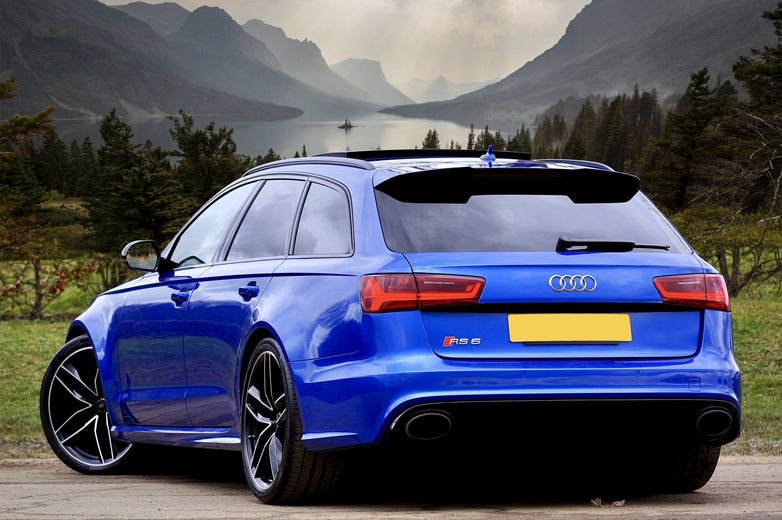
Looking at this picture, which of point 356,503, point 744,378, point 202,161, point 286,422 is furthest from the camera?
point 202,161

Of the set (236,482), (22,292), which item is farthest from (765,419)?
(22,292)

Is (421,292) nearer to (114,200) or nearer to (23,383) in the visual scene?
(23,383)

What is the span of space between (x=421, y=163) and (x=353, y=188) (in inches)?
13.5

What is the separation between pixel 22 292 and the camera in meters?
53.6

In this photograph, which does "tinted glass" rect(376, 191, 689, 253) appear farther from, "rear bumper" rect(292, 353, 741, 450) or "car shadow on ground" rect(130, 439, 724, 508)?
"car shadow on ground" rect(130, 439, 724, 508)

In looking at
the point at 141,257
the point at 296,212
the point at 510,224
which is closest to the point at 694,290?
the point at 510,224

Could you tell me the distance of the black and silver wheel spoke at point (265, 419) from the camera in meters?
5.27

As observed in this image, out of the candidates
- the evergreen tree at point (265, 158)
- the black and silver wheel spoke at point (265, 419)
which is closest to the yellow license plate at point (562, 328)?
the black and silver wheel spoke at point (265, 419)

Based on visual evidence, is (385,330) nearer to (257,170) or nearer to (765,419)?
(257,170)

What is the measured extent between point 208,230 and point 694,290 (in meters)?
2.94

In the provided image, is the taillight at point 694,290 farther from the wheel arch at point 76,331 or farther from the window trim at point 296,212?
the wheel arch at point 76,331

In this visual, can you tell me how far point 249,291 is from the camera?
5617mm

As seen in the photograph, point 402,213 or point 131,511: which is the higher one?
point 402,213

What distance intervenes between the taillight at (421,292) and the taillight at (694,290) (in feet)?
2.67
